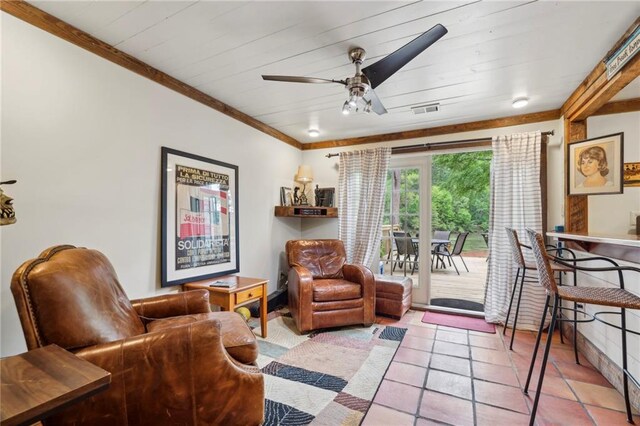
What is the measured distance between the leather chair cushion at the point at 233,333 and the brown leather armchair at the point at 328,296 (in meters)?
1.01

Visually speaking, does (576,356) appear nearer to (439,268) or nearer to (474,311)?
(474,311)

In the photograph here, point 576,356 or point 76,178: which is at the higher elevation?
point 76,178

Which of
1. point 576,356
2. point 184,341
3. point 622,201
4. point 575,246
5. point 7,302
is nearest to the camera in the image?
point 184,341

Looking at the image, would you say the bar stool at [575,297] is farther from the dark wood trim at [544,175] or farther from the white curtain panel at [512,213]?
the dark wood trim at [544,175]

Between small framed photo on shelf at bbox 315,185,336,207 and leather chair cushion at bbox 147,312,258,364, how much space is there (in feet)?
8.11

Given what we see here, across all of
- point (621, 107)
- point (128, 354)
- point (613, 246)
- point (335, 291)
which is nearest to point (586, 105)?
point (621, 107)

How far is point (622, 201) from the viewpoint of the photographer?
280 centimetres

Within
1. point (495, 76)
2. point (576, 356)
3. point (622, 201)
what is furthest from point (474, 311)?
point (495, 76)

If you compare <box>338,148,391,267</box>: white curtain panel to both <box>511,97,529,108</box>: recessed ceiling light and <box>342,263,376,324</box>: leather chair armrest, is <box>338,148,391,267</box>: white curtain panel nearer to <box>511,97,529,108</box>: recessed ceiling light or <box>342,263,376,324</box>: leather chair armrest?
<box>342,263,376,324</box>: leather chair armrest

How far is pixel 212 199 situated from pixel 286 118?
4.41ft

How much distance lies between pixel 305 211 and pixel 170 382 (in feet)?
9.33

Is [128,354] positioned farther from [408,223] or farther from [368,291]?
[408,223]

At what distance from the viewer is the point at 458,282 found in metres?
5.24

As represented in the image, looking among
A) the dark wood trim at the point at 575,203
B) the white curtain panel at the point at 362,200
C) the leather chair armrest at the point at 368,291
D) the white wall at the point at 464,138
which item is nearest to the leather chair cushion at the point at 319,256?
the white curtain panel at the point at 362,200
